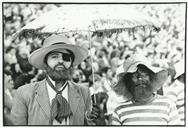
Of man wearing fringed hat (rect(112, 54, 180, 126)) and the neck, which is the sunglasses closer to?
man wearing fringed hat (rect(112, 54, 180, 126))

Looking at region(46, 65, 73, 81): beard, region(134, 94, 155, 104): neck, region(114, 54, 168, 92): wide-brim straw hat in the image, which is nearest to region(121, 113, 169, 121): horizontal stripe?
region(134, 94, 155, 104): neck

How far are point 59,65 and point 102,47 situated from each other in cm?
43

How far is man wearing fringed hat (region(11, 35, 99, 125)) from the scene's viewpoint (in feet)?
A: 12.9

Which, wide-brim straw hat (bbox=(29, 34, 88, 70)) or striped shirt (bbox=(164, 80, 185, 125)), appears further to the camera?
striped shirt (bbox=(164, 80, 185, 125))

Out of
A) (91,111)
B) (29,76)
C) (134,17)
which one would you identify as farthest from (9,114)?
(134,17)

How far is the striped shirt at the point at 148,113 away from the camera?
400 centimetres

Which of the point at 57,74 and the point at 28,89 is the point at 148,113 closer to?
the point at 57,74

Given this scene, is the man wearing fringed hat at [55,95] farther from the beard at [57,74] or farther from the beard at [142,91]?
the beard at [142,91]

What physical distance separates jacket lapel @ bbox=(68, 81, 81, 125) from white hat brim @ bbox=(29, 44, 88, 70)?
0.75 feet

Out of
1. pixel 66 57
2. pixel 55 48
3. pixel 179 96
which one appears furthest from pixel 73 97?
pixel 179 96

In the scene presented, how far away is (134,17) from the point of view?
3.79 meters

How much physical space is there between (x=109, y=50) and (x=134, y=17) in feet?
1.36

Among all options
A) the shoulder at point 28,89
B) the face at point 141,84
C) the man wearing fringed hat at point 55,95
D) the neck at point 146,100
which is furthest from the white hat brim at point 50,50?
the neck at point 146,100

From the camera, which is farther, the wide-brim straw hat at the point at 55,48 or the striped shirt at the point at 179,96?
the striped shirt at the point at 179,96
